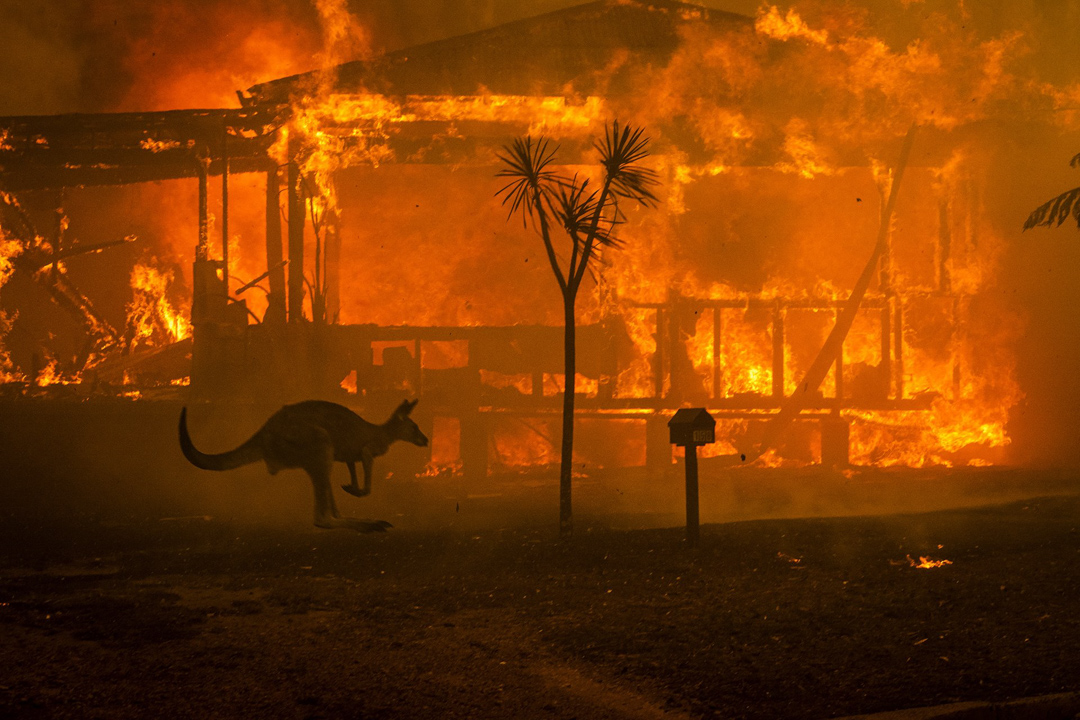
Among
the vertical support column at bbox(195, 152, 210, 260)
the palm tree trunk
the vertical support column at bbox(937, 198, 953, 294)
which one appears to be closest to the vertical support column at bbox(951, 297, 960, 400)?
the vertical support column at bbox(937, 198, 953, 294)

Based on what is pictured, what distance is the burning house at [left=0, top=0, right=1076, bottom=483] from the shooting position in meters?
14.4

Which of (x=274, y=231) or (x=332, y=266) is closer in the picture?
(x=274, y=231)

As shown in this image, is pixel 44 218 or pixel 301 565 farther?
pixel 44 218

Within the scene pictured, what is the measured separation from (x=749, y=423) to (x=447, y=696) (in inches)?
518

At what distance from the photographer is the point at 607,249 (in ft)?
61.0

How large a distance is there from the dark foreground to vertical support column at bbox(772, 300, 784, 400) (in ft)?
18.2

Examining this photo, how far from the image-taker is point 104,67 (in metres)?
21.8

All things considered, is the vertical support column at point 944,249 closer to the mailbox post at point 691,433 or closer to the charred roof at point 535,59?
the charred roof at point 535,59

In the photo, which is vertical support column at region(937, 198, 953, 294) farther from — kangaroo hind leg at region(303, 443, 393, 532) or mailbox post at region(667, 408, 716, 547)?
kangaroo hind leg at region(303, 443, 393, 532)

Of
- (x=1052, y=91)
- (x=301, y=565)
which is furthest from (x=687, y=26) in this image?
(x=301, y=565)

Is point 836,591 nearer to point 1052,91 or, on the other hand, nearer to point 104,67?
point 1052,91

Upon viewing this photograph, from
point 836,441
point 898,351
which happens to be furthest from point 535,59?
point 836,441

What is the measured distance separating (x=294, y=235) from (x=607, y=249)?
21.3ft

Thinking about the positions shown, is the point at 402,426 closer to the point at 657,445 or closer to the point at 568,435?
the point at 568,435
